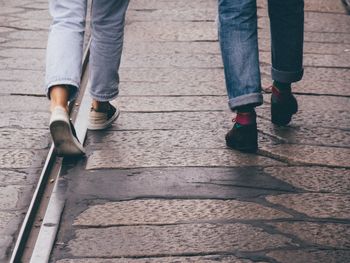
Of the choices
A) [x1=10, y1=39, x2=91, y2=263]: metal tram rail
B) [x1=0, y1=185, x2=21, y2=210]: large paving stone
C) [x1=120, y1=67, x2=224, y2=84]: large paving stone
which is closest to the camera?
[x1=10, y1=39, x2=91, y2=263]: metal tram rail

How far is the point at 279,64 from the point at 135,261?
174 centimetres

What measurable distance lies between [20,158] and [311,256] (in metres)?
1.65

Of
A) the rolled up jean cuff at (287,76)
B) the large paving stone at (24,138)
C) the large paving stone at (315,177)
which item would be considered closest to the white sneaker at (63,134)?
the large paving stone at (24,138)

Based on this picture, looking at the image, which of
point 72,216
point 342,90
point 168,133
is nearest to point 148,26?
point 342,90

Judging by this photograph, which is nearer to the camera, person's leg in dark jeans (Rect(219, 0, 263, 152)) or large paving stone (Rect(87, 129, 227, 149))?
person's leg in dark jeans (Rect(219, 0, 263, 152))

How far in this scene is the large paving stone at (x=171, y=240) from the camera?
3639 millimetres

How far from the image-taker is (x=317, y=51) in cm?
689

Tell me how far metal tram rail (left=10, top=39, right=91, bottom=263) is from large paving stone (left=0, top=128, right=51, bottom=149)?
148 millimetres

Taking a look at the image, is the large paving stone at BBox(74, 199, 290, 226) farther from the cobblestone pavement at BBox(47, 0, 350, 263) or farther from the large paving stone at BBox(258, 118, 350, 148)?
the large paving stone at BBox(258, 118, 350, 148)

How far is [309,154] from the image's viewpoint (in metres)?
4.75

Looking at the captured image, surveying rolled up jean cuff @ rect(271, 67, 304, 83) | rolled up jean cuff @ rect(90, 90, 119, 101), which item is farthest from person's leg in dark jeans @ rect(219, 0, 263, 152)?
rolled up jean cuff @ rect(90, 90, 119, 101)

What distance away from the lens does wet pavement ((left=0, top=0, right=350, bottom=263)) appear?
370 cm

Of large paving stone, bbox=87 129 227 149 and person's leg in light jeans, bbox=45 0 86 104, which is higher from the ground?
person's leg in light jeans, bbox=45 0 86 104

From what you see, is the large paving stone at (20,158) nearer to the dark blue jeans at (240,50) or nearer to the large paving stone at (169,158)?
the large paving stone at (169,158)
